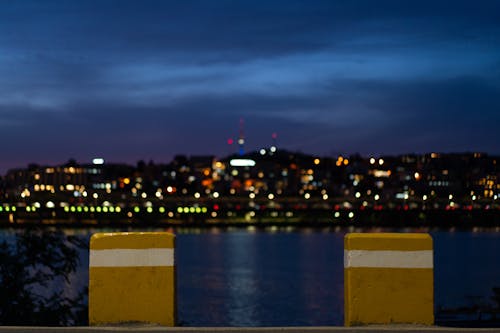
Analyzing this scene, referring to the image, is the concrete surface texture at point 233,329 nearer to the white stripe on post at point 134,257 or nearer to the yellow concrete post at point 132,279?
the yellow concrete post at point 132,279

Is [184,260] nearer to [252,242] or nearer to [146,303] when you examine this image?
[252,242]

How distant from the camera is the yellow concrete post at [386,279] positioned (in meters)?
8.40

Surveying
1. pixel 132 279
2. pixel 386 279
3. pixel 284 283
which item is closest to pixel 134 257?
pixel 132 279

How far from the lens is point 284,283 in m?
81.6

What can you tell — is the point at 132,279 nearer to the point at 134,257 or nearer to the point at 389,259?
the point at 134,257

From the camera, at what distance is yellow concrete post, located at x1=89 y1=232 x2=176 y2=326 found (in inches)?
328

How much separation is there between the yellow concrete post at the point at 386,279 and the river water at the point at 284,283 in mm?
17315

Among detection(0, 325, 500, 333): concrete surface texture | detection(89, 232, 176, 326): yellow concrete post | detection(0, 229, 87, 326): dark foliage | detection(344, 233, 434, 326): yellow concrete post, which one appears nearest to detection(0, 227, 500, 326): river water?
detection(0, 229, 87, 326): dark foliage

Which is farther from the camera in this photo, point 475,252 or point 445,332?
point 475,252

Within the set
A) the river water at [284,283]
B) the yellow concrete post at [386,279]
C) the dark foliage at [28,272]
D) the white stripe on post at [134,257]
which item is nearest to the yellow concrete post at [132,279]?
the white stripe on post at [134,257]

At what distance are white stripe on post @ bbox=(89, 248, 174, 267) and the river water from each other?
56.5 feet

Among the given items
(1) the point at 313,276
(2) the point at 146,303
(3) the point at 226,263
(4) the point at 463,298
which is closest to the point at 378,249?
(2) the point at 146,303

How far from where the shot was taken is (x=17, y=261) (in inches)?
669

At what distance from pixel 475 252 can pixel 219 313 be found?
258ft
